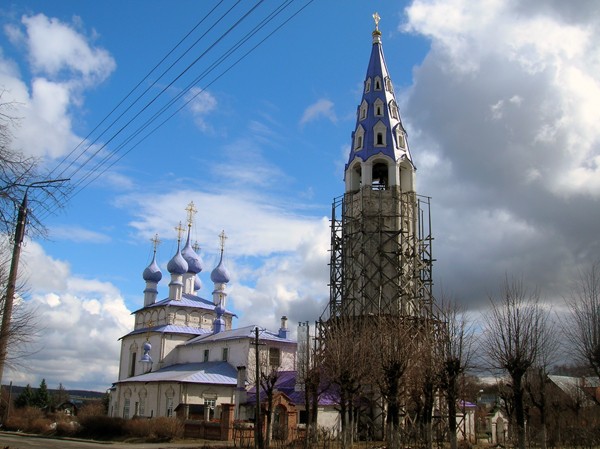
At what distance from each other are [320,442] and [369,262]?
10.8 m

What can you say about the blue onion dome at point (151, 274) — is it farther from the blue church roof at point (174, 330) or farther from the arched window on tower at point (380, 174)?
the arched window on tower at point (380, 174)

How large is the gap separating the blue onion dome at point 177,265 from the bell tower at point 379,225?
71.0 ft

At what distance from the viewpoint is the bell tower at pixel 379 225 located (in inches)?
1396

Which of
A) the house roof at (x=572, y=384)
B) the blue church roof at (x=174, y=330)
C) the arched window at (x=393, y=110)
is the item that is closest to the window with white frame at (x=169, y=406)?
the blue church roof at (x=174, y=330)

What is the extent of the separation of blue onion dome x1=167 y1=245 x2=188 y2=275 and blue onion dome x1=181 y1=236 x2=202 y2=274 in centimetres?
353

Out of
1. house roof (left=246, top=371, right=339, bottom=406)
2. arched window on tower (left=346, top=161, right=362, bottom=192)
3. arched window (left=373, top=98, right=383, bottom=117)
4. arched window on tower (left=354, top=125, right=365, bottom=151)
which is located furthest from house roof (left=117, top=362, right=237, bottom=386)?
arched window (left=373, top=98, right=383, bottom=117)

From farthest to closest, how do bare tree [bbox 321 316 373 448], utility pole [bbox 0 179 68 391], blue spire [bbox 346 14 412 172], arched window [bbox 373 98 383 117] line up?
arched window [bbox 373 98 383 117], blue spire [bbox 346 14 412 172], bare tree [bbox 321 316 373 448], utility pole [bbox 0 179 68 391]

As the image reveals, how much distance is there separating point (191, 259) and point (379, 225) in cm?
2829

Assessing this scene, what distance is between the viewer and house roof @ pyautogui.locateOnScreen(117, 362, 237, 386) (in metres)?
41.3

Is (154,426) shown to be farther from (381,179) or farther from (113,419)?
(381,179)

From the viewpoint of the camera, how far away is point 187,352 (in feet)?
164

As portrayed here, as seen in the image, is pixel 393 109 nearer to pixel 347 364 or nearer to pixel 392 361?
pixel 347 364

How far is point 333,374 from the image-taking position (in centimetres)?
2736

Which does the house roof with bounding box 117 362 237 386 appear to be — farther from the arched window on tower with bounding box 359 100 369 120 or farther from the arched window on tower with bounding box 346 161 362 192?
the arched window on tower with bounding box 359 100 369 120
